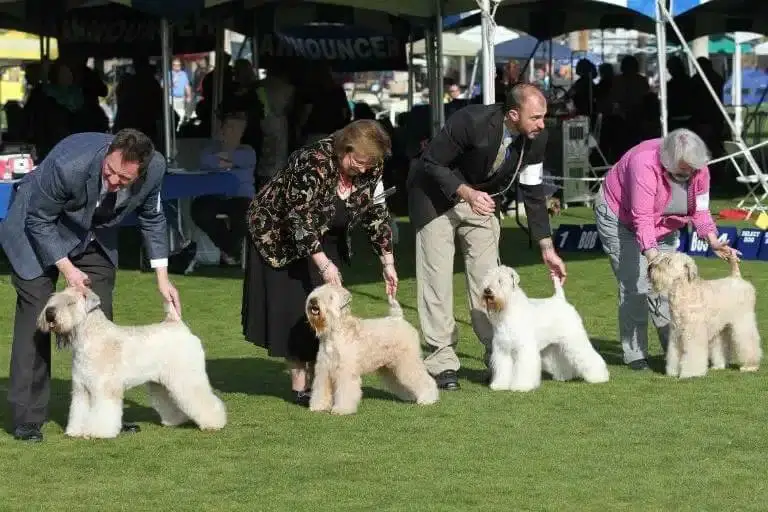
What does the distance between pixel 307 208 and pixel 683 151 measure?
2243mm

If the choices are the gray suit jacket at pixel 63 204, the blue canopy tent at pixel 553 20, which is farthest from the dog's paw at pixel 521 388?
the blue canopy tent at pixel 553 20

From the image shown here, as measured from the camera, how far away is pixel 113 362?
20.4 ft

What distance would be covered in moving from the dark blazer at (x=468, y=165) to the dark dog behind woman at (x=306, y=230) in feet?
1.20

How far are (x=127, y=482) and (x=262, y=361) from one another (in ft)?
10.3

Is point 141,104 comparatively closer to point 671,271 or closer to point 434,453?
point 671,271

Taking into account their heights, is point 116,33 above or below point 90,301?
above

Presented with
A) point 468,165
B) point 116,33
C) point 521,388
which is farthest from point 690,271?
point 116,33

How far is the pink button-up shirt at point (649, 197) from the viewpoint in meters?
7.91

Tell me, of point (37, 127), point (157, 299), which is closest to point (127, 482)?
point (157, 299)

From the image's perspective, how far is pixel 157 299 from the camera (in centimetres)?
1138

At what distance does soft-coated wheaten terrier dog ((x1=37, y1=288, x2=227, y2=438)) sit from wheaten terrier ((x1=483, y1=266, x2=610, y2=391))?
5.38 ft

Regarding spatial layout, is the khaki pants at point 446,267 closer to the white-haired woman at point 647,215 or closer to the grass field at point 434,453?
the grass field at point 434,453

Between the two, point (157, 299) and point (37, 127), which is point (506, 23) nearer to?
point (37, 127)

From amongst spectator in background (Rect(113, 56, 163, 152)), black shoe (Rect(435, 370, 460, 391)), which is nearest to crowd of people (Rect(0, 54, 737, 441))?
black shoe (Rect(435, 370, 460, 391))
